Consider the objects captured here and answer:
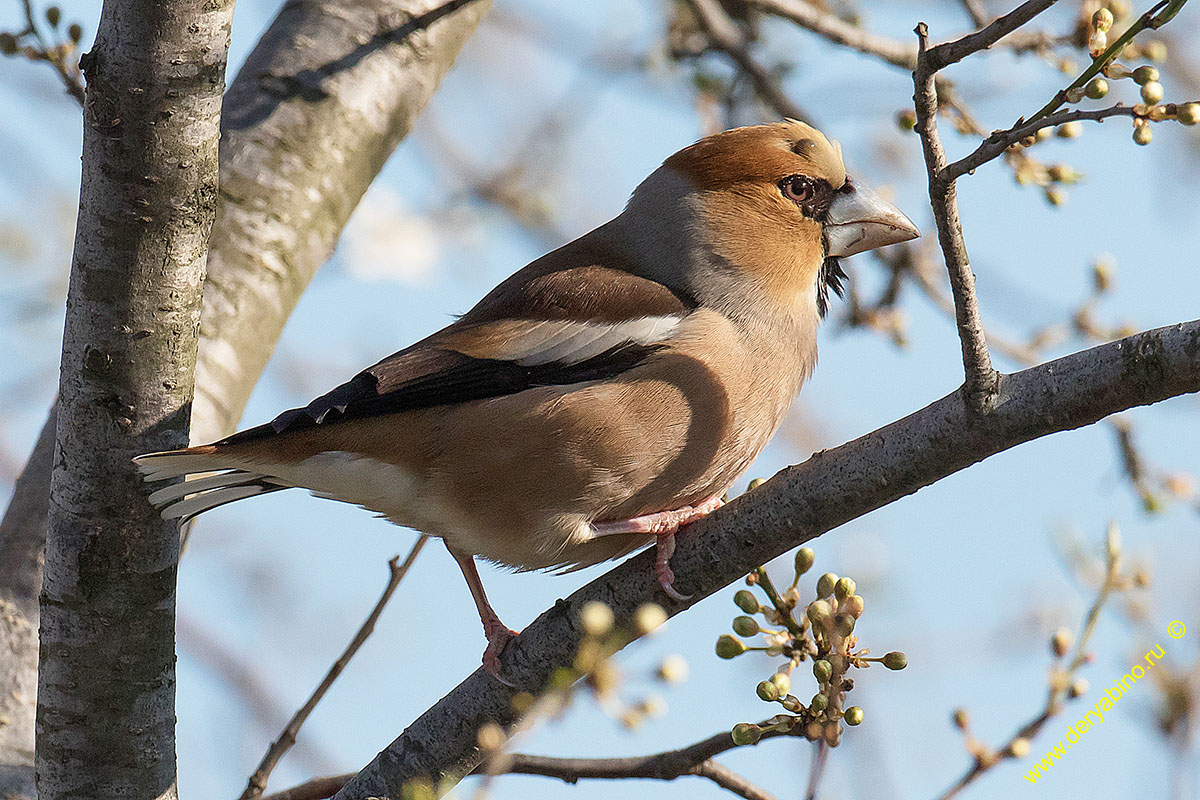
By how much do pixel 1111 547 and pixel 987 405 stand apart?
71cm

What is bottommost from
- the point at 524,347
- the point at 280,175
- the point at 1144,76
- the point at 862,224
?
the point at 1144,76

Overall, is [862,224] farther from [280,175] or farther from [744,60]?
[280,175]

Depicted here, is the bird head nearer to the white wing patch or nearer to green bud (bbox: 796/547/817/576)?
the white wing patch

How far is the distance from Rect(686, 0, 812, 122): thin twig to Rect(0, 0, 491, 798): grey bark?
4.20ft

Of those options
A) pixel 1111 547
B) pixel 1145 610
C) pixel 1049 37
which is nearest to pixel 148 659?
pixel 1111 547

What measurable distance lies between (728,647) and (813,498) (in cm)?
35

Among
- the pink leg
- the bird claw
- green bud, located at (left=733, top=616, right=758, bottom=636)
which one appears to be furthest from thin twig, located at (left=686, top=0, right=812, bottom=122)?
green bud, located at (left=733, top=616, right=758, bottom=636)

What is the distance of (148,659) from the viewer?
2.71 meters

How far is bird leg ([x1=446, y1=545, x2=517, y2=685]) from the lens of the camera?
323cm

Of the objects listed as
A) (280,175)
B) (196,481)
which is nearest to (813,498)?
(196,481)

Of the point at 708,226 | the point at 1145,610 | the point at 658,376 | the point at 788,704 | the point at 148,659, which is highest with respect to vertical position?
the point at 708,226

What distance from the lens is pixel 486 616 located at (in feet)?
11.2

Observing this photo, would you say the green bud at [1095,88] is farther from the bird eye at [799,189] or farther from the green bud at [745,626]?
the bird eye at [799,189]

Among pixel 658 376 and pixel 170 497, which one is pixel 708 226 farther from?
pixel 170 497
